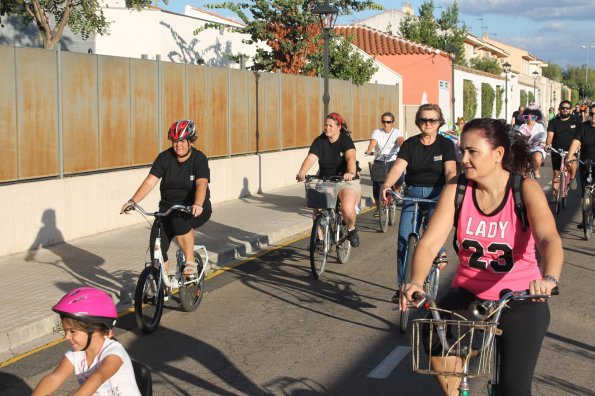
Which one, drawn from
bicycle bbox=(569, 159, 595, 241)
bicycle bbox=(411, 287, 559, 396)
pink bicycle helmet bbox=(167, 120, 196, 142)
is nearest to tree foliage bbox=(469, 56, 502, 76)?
bicycle bbox=(569, 159, 595, 241)

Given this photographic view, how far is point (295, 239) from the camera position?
14.9 meters

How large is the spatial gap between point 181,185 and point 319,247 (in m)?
2.54

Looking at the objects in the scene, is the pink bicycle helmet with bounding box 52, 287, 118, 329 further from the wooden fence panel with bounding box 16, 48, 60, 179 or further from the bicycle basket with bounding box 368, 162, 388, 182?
the bicycle basket with bounding box 368, 162, 388, 182

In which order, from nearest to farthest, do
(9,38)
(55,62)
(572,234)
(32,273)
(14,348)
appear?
1. (14,348)
2. (32,273)
3. (55,62)
4. (572,234)
5. (9,38)

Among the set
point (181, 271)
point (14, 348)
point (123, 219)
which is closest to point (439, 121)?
point (181, 271)

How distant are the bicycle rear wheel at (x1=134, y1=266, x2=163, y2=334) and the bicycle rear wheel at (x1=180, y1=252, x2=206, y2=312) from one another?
1.66ft

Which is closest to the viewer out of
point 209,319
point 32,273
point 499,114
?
→ point 209,319

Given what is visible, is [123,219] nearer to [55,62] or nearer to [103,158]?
[103,158]

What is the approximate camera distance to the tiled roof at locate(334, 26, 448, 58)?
50.7 meters

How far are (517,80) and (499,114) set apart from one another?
12248mm

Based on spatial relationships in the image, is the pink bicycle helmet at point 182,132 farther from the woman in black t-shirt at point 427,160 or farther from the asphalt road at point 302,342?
the woman in black t-shirt at point 427,160

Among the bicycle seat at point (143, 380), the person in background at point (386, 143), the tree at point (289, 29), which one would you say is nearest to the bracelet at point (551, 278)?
the bicycle seat at point (143, 380)

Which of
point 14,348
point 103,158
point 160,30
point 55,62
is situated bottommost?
point 14,348

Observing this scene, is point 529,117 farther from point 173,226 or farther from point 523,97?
point 523,97
